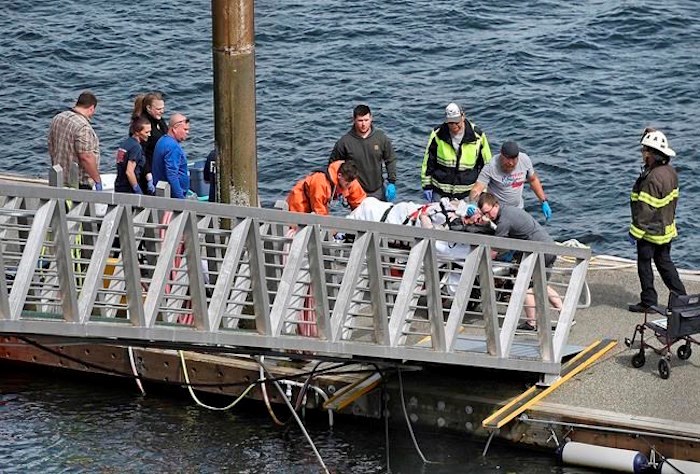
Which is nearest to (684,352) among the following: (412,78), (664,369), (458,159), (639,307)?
(664,369)

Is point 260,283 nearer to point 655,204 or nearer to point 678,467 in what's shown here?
point 678,467

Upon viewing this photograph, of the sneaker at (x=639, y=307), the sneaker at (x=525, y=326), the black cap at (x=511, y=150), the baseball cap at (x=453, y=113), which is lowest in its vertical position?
the sneaker at (x=525, y=326)

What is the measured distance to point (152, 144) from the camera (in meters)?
15.3

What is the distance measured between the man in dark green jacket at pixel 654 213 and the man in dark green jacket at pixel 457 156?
1795mm

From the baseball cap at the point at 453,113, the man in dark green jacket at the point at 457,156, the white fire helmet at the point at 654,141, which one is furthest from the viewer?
the man in dark green jacket at the point at 457,156

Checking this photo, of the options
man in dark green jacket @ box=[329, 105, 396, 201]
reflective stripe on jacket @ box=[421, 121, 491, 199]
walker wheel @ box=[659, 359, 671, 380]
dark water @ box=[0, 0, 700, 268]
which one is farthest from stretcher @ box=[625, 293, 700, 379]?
dark water @ box=[0, 0, 700, 268]

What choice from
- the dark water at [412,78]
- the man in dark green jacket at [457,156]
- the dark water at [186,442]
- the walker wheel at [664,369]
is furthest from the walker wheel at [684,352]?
the dark water at [412,78]

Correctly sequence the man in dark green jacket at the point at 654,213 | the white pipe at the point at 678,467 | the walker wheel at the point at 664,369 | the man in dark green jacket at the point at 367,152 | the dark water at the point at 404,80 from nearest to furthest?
the white pipe at the point at 678,467 → the walker wheel at the point at 664,369 → the man in dark green jacket at the point at 654,213 → the man in dark green jacket at the point at 367,152 → the dark water at the point at 404,80

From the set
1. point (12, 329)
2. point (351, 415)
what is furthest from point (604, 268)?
point (12, 329)

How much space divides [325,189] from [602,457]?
3.79m

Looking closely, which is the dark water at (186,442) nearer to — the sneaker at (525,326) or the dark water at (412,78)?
the sneaker at (525,326)

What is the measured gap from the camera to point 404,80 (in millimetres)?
28078

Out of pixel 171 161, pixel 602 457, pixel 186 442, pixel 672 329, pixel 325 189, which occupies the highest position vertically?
pixel 171 161

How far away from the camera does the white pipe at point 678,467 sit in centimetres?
1200
